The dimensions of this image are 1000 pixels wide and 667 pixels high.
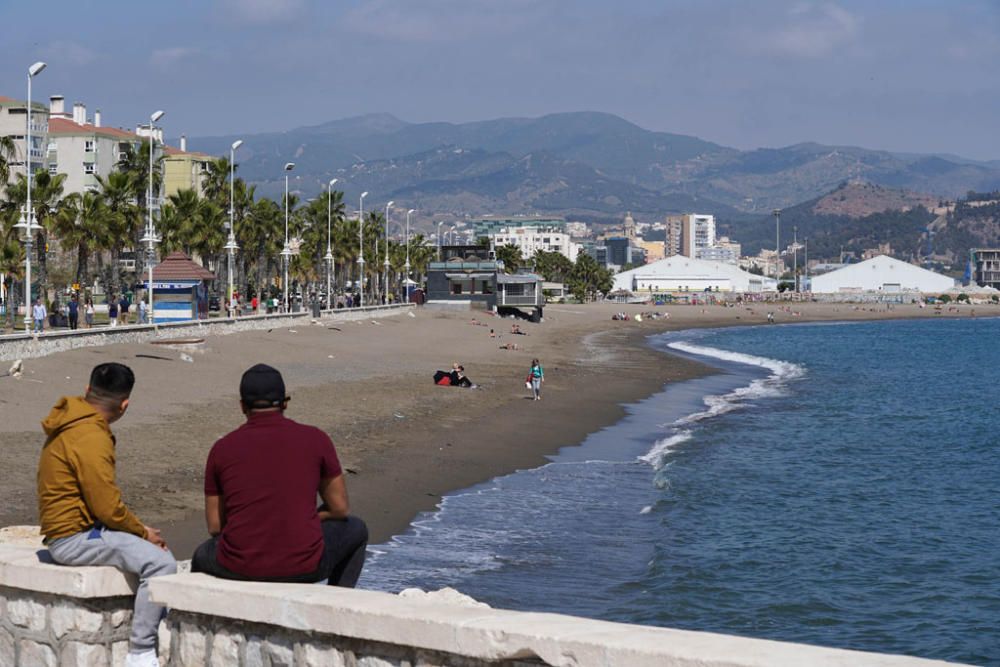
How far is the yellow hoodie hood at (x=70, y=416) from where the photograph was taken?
6598mm

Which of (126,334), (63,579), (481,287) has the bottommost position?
(126,334)

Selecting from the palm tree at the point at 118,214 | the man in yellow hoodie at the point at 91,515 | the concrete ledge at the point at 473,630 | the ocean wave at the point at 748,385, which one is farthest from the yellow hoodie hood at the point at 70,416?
the palm tree at the point at 118,214

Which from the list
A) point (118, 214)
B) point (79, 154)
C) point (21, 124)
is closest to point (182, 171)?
point (79, 154)

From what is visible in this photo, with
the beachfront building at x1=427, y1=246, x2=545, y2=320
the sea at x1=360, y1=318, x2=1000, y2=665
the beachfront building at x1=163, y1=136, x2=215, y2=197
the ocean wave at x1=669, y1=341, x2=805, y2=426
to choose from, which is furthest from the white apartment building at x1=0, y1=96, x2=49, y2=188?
the sea at x1=360, y1=318, x2=1000, y2=665

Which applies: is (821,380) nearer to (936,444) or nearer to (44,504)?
(936,444)

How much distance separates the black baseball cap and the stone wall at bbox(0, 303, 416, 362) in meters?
26.4

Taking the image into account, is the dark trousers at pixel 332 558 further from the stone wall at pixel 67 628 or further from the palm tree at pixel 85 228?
the palm tree at pixel 85 228

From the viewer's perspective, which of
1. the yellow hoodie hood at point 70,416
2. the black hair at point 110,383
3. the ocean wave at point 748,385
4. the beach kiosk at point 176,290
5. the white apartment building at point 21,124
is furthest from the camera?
the white apartment building at point 21,124

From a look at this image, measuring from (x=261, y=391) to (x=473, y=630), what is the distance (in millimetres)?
1709

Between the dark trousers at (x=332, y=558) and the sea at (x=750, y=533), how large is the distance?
812cm

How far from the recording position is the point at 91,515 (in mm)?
6629

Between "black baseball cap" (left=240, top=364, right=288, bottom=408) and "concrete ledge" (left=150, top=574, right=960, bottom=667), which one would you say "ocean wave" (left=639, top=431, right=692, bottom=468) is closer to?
"black baseball cap" (left=240, top=364, right=288, bottom=408)

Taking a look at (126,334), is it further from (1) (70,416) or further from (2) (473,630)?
(2) (473,630)

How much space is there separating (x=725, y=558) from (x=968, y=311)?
192 meters
